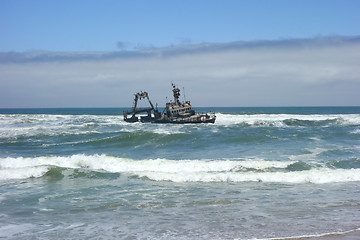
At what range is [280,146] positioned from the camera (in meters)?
24.4

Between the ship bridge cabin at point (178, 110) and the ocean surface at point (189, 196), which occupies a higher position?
the ship bridge cabin at point (178, 110)

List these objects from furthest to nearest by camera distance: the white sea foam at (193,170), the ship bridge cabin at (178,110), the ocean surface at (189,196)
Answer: the ship bridge cabin at (178,110) < the white sea foam at (193,170) < the ocean surface at (189,196)

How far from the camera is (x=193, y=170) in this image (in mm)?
17016

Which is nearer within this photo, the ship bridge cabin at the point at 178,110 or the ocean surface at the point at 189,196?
the ocean surface at the point at 189,196

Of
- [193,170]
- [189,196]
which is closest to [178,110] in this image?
[193,170]

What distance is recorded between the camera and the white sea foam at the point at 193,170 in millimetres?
14352

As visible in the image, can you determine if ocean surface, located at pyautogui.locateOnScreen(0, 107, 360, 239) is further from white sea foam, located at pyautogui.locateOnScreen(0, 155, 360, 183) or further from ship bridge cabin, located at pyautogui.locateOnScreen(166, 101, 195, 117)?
ship bridge cabin, located at pyautogui.locateOnScreen(166, 101, 195, 117)

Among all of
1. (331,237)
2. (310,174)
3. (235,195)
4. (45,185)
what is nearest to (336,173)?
(310,174)

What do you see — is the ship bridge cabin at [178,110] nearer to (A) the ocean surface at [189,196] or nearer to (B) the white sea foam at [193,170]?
(A) the ocean surface at [189,196]

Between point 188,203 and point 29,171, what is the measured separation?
8.93m

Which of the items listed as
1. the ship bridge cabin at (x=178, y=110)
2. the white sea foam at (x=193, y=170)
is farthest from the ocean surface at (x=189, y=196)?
the ship bridge cabin at (x=178, y=110)

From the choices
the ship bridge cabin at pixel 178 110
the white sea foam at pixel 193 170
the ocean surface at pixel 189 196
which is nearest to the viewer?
the ocean surface at pixel 189 196

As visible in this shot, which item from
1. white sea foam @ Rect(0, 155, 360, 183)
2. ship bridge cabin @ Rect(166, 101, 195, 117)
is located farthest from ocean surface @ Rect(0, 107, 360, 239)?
ship bridge cabin @ Rect(166, 101, 195, 117)

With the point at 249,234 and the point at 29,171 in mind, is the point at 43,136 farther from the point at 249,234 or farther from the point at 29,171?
the point at 249,234
